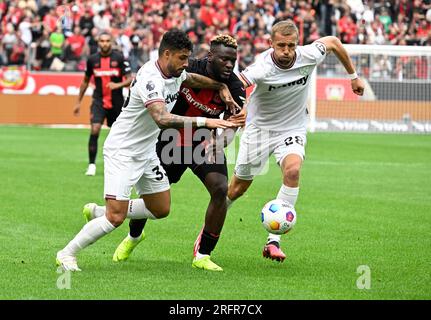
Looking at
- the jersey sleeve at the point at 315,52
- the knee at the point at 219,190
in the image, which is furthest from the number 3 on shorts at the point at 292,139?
the knee at the point at 219,190

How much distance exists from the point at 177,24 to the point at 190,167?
2396cm

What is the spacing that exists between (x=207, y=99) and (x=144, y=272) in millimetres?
1765

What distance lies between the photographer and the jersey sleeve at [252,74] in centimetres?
966

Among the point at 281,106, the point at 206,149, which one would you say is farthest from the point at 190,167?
the point at 281,106

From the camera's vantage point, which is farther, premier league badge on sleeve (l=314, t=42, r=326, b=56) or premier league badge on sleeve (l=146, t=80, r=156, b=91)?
premier league badge on sleeve (l=314, t=42, r=326, b=56)

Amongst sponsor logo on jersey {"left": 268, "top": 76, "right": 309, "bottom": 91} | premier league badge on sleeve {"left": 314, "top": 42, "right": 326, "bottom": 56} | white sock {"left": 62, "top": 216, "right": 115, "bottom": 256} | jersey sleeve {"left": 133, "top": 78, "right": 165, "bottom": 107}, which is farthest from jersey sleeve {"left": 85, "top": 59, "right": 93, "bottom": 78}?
jersey sleeve {"left": 133, "top": 78, "right": 165, "bottom": 107}

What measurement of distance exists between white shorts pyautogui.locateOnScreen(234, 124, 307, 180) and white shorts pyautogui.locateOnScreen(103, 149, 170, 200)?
1.72 m

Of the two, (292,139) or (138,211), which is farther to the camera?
(292,139)

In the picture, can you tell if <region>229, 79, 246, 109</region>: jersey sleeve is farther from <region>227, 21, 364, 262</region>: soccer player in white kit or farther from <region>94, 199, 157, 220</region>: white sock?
<region>94, 199, 157, 220</region>: white sock

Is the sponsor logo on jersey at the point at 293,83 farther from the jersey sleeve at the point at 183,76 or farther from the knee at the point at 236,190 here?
the jersey sleeve at the point at 183,76

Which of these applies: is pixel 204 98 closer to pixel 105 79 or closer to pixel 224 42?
pixel 224 42

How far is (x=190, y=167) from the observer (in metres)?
9.16

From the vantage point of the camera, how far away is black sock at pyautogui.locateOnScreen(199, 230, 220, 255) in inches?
353

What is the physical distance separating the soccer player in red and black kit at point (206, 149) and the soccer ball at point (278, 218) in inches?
16.8
